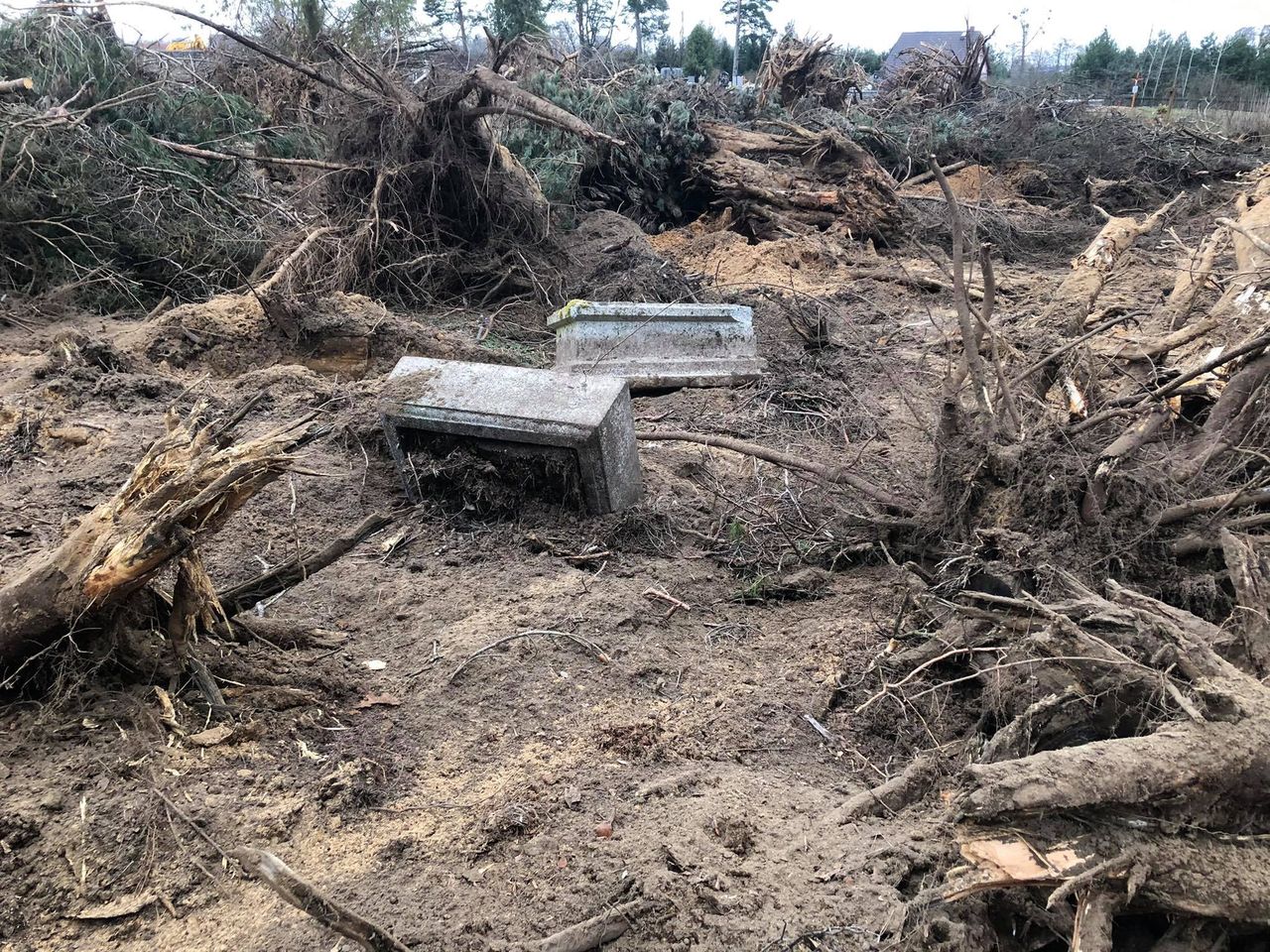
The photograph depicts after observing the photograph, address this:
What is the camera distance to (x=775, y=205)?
35.8 ft

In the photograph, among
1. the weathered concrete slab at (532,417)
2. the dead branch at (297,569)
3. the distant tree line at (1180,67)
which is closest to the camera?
the dead branch at (297,569)

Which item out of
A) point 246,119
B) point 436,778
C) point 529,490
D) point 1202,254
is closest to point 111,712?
point 436,778

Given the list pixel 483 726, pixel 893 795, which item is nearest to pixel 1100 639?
pixel 893 795

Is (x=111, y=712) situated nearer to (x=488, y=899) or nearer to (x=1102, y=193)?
(x=488, y=899)

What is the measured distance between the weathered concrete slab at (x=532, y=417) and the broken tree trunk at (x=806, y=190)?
7.28m

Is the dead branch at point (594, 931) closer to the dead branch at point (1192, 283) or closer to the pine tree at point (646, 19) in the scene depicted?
the dead branch at point (1192, 283)

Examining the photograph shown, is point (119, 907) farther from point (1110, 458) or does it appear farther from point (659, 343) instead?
point (659, 343)

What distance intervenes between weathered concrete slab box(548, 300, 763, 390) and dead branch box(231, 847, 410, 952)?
15.6ft

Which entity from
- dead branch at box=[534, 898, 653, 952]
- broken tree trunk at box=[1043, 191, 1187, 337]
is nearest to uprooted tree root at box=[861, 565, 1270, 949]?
dead branch at box=[534, 898, 653, 952]

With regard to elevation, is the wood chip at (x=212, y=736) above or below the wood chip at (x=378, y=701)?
above

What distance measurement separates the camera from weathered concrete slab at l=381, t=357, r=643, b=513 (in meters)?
3.78

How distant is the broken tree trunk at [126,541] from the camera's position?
226 centimetres

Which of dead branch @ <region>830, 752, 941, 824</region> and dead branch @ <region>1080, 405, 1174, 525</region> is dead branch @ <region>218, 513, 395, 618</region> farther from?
dead branch @ <region>1080, 405, 1174, 525</region>

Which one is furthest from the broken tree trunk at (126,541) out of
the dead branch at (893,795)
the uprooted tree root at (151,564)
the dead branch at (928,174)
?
the dead branch at (928,174)
